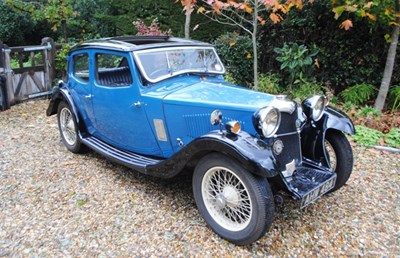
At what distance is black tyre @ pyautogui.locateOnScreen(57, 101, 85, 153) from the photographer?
4.61 meters

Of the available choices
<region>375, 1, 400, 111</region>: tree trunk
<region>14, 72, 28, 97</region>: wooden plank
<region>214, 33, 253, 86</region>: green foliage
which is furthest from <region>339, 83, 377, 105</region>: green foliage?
<region>14, 72, 28, 97</region>: wooden plank

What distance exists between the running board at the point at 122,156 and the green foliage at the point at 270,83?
3999 millimetres

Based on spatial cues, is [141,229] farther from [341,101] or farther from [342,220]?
[341,101]

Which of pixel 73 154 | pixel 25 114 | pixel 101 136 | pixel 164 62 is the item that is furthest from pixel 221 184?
pixel 25 114

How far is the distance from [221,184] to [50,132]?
3.94 m

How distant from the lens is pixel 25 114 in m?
6.80

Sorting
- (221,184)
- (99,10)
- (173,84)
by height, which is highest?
(99,10)

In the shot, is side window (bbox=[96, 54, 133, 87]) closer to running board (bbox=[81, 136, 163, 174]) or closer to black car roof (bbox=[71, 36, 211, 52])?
black car roof (bbox=[71, 36, 211, 52])

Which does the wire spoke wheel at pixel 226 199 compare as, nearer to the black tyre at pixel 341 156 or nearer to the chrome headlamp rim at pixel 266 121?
the chrome headlamp rim at pixel 266 121

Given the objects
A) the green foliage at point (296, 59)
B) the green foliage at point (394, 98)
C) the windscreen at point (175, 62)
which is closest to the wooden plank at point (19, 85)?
the windscreen at point (175, 62)

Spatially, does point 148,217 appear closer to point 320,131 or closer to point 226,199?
point 226,199

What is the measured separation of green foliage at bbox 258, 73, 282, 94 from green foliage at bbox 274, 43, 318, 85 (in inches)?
12.5

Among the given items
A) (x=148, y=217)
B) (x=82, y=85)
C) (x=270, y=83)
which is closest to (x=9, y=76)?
(x=82, y=85)

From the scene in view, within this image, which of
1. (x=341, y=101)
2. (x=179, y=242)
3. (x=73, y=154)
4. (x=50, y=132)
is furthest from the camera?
(x=341, y=101)
